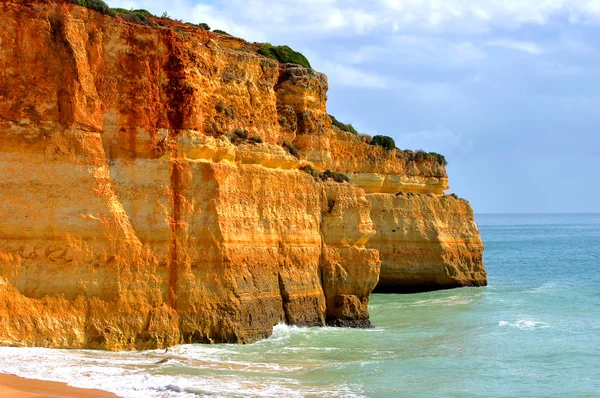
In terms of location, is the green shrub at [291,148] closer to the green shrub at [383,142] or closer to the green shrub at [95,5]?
the green shrub at [95,5]

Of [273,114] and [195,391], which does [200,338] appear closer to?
[195,391]

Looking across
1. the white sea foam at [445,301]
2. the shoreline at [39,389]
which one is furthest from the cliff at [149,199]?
the white sea foam at [445,301]

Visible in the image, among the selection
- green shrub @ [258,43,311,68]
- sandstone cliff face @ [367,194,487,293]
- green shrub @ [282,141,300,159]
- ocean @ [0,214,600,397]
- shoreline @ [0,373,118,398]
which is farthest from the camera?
sandstone cliff face @ [367,194,487,293]

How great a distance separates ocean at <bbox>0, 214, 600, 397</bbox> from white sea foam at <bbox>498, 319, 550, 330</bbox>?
0.12 ft

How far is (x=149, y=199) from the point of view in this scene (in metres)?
20.1

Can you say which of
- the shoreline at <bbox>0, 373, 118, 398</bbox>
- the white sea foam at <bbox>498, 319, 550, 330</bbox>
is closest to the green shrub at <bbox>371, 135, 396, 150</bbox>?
the white sea foam at <bbox>498, 319, 550, 330</bbox>

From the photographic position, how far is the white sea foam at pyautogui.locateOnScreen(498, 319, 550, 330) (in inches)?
1133

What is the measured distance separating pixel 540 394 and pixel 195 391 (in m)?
7.79

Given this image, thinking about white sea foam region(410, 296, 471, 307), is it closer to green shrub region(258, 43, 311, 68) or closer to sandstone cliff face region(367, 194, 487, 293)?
sandstone cliff face region(367, 194, 487, 293)

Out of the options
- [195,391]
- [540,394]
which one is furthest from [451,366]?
[195,391]

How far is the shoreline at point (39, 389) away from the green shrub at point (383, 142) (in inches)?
1194

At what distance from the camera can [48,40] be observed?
19203 millimetres

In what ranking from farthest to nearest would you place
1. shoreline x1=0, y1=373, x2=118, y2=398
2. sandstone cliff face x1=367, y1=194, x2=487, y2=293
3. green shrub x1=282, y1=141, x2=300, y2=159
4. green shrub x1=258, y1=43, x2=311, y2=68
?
sandstone cliff face x1=367, y1=194, x2=487, y2=293 → green shrub x1=258, y1=43, x2=311, y2=68 → green shrub x1=282, y1=141, x2=300, y2=159 → shoreline x1=0, y1=373, x2=118, y2=398

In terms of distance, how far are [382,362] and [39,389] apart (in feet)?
30.0
